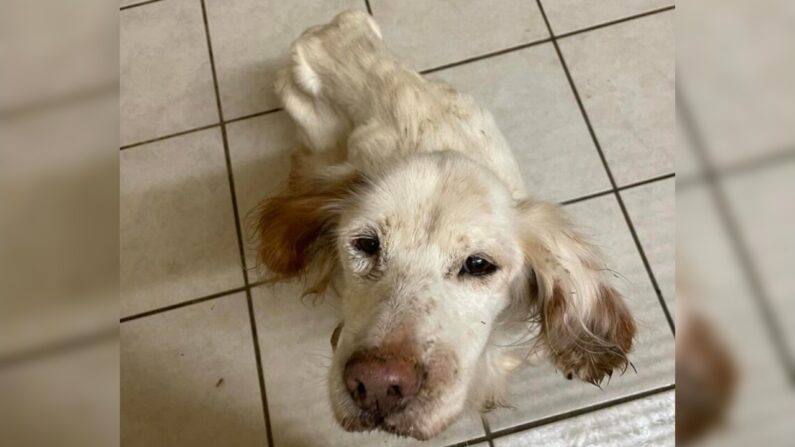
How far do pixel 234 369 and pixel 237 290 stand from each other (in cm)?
18

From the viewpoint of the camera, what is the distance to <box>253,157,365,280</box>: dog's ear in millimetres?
1148

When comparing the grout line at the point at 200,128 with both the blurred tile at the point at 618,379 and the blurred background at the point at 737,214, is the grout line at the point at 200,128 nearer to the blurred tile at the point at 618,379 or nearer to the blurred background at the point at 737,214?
the blurred tile at the point at 618,379

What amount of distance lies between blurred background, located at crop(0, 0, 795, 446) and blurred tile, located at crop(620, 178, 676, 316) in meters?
1.31

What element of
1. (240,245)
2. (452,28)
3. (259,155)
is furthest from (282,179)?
(452,28)

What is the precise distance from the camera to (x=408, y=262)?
37.9 inches

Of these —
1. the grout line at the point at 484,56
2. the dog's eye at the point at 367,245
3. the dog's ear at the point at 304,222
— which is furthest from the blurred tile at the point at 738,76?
the grout line at the point at 484,56

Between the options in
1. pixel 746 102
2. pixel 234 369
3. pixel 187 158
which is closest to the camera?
pixel 746 102

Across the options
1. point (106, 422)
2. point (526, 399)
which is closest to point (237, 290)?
point (526, 399)

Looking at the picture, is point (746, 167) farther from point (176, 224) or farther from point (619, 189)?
point (176, 224)

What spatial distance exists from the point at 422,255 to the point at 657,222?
2.61ft

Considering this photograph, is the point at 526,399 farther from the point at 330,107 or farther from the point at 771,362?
the point at 771,362

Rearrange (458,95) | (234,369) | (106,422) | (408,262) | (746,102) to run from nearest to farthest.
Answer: (746,102) → (106,422) → (408,262) → (458,95) → (234,369)

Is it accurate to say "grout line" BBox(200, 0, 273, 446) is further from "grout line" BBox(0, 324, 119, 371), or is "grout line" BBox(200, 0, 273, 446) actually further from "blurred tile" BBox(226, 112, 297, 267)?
"grout line" BBox(0, 324, 119, 371)

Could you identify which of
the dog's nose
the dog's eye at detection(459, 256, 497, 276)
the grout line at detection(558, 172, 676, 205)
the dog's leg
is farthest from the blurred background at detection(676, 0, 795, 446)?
the grout line at detection(558, 172, 676, 205)
